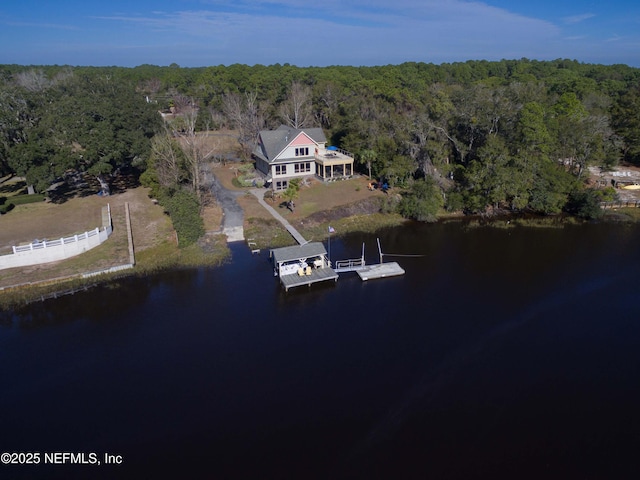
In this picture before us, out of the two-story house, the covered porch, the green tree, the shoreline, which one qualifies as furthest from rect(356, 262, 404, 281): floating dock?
the covered porch

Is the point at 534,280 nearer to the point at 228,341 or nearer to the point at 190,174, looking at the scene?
the point at 228,341

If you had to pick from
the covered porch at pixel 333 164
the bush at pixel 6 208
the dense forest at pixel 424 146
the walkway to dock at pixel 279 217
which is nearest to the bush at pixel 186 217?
the dense forest at pixel 424 146

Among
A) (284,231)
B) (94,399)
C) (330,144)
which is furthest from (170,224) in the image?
(330,144)

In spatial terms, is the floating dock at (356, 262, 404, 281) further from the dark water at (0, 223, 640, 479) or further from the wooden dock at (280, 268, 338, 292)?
the wooden dock at (280, 268, 338, 292)

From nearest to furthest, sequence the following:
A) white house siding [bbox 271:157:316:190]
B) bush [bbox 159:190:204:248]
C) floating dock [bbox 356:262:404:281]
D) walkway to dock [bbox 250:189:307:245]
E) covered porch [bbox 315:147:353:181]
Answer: floating dock [bbox 356:262:404:281], bush [bbox 159:190:204:248], walkway to dock [bbox 250:189:307:245], white house siding [bbox 271:157:316:190], covered porch [bbox 315:147:353:181]

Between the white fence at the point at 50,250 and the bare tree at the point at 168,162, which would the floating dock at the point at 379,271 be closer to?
the white fence at the point at 50,250

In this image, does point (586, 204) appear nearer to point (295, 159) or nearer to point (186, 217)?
point (295, 159)

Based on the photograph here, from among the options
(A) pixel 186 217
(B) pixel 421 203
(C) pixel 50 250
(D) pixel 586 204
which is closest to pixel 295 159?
(B) pixel 421 203
